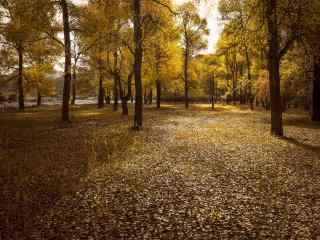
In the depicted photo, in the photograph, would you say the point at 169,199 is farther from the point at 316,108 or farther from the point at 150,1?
the point at 316,108

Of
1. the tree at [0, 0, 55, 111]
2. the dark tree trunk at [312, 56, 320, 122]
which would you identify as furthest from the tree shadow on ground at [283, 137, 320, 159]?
the tree at [0, 0, 55, 111]

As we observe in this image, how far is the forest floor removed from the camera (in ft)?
21.9

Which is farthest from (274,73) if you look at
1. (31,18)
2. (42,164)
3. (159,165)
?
(31,18)

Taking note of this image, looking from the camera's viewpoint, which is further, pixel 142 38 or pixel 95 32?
pixel 95 32

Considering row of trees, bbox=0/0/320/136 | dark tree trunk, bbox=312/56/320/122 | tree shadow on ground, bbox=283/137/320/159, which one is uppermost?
row of trees, bbox=0/0/320/136

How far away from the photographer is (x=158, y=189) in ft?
29.6

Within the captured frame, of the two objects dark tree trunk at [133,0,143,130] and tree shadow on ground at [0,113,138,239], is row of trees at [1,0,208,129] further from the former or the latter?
tree shadow on ground at [0,113,138,239]

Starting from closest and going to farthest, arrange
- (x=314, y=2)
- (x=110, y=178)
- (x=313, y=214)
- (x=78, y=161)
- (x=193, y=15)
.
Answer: (x=313, y=214) < (x=110, y=178) < (x=78, y=161) < (x=314, y=2) < (x=193, y=15)

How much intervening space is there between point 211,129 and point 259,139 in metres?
4.56

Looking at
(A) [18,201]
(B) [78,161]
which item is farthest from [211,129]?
(A) [18,201]

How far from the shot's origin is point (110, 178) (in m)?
9.91

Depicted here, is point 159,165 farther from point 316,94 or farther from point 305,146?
point 316,94

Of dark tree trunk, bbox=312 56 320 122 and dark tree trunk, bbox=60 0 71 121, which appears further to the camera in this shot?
dark tree trunk, bbox=312 56 320 122

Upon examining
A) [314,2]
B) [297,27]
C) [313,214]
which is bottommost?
→ [313,214]
